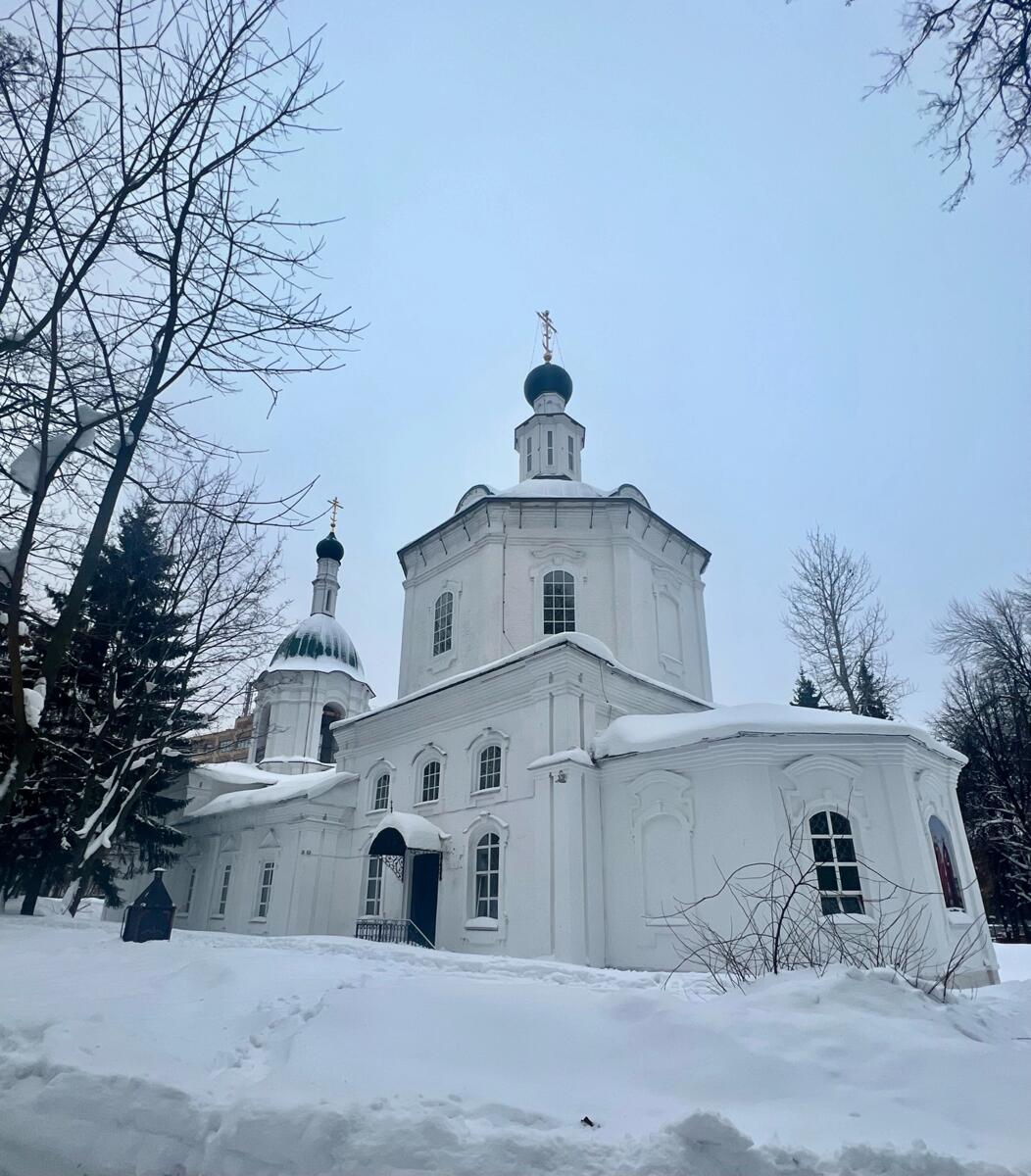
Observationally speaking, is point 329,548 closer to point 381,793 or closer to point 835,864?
point 381,793

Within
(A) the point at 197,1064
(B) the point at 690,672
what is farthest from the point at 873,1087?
(B) the point at 690,672

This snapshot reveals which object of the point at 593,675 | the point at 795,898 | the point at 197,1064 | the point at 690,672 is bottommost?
the point at 197,1064

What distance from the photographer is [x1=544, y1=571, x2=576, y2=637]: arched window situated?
17141mm

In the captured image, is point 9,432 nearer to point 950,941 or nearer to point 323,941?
point 323,941

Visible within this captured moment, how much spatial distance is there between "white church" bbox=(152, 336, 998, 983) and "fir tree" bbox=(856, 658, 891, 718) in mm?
7605

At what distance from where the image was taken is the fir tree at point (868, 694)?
23.1m

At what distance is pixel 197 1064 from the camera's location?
14.0 ft

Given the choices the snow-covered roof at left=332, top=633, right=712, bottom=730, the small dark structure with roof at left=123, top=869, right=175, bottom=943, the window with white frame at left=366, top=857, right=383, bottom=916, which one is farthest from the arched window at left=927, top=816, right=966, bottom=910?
the small dark structure with roof at left=123, top=869, right=175, bottom=943

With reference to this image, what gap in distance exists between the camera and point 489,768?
1510 centimetres

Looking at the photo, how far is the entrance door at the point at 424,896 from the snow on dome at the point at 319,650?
15.3m

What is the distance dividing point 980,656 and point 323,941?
74.5ft

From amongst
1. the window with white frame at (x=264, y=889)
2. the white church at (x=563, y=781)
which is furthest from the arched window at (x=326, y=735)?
the window with white frame at (x=264, y=889)

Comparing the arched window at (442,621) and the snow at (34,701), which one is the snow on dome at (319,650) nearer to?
the arched window at (442,621)

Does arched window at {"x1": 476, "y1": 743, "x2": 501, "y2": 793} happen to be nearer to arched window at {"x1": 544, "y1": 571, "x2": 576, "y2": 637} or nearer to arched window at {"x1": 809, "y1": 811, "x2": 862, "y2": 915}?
arched window at {"x1": 544, "y1": 571, "x2": 576, "y2": 637}
